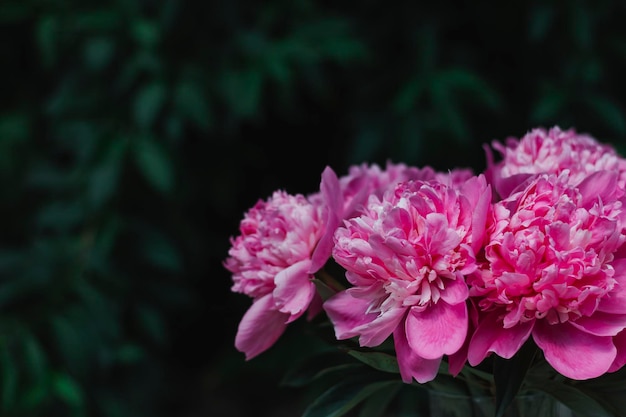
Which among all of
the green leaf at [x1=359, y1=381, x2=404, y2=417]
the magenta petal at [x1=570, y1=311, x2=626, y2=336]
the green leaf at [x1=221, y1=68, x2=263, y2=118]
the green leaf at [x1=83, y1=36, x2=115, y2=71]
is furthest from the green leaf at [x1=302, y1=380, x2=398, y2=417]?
the green leaf at [x1=83, y1=36, x2=115, y2=71]

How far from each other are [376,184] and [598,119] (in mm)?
926

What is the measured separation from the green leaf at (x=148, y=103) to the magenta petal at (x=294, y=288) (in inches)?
34.1

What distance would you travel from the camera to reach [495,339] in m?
0.40

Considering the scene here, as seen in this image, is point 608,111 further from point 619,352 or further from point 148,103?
point 619,352

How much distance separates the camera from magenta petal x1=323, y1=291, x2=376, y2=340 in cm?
42

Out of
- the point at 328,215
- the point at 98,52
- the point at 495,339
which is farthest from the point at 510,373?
the point at 98,52

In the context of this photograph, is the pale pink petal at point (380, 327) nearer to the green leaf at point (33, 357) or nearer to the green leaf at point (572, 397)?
the green leaf at point (572, 397)

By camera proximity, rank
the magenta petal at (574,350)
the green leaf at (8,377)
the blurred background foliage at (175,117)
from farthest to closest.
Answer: the blurred background foliage at (175,117) → the green leaf at (8,377) → the magenta petal at (574,350)

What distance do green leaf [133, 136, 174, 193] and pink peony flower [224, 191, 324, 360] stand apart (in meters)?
0.83

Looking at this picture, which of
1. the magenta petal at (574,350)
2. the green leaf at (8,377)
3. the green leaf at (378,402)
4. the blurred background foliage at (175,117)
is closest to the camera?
the magenta petal at (574,350)

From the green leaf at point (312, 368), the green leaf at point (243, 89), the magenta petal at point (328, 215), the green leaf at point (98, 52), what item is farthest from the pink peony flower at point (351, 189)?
the green leaf at point (98, 52)

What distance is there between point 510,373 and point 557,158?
5.6 inches

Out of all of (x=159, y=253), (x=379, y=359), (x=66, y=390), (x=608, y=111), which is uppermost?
(x=379, y=359)

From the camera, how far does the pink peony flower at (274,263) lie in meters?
0.45
